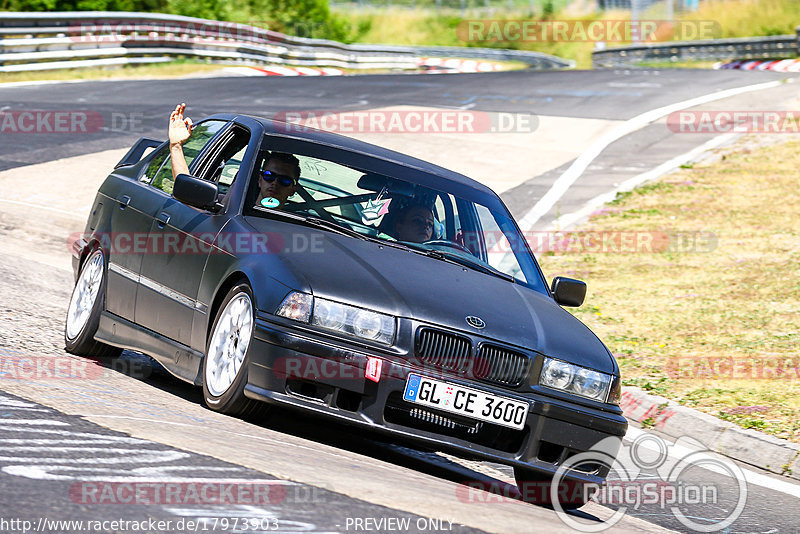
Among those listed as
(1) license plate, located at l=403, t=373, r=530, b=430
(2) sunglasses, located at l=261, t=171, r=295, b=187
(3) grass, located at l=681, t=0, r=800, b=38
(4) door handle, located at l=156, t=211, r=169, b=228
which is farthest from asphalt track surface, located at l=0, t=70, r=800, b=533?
(3) grass, located at l=681, t=0, r=800, b=38

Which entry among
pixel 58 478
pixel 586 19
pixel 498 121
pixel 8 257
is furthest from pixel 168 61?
pixel 586 19

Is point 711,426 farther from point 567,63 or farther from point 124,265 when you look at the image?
point 567,63

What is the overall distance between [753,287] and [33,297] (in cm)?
726

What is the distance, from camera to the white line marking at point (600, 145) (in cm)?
1603

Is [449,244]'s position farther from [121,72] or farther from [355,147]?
[121,72]

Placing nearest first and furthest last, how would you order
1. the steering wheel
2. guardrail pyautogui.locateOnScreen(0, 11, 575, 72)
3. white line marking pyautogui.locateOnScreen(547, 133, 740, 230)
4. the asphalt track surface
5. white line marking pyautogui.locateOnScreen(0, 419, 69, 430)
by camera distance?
the asphalt track surface
white line marking pyautogui.locateOnScreen(0, 419, 69, 430)
the steering wheel
white line marking pyautogui.locateOnScreen(547, 133, 740, 230)
guardrail pyautogui.locateOnScreen(0, 11, 575, 72)

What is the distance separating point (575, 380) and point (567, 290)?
4.24 feet

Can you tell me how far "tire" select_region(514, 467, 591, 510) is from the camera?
20.5 feet

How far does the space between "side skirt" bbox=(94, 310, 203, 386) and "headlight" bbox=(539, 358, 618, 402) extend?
70.4 inches

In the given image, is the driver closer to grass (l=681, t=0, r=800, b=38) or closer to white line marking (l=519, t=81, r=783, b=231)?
white line marking (l=519, t=81, r=783, b=231)

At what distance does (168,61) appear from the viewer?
1270 inches

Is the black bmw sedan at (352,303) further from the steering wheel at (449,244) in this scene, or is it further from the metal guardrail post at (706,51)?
the metal guardrail post at (706,51)

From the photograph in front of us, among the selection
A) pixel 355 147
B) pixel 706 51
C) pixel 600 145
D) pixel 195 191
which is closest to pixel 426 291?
pixel 195 191

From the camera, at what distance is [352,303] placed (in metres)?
5.75
